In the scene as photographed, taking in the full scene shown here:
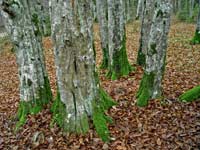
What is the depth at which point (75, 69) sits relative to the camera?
5180 mm

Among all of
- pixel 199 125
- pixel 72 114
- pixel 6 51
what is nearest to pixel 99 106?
pixel 72 114

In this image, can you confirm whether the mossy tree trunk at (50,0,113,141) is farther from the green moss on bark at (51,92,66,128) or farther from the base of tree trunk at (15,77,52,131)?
the base of tree trunk at (15,77,52,131)

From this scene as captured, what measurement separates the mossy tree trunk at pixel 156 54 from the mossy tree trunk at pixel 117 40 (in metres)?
2.76

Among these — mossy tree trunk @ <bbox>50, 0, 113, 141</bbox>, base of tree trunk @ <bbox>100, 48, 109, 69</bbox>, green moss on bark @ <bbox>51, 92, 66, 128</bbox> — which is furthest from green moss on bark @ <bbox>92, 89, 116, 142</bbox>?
base of tree trunk @ <bbox>100, 48, 109, 69</bbox>

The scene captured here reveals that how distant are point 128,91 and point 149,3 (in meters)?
3.71

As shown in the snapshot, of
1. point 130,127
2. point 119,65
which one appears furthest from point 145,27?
point 130,127

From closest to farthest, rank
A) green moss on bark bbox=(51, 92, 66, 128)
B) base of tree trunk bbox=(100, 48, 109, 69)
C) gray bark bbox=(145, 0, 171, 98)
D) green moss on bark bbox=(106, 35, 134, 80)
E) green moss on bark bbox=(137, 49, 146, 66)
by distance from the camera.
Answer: green moss on bark bbox=(51, 92, 66, 128)
gray bark bbox=(145, 0, 171, 98)
green moss on bark bbox=(106, 35, 134, 80)
green moss on bark bbox=(137, 49, 146, 66)
base of tree trunk bbox=(100, 48, 109, 69)

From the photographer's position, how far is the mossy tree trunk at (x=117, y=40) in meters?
8.74

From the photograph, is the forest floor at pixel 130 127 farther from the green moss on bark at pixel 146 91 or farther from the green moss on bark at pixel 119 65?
the green moss on bark at pixel 119 65

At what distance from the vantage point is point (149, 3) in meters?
9.68

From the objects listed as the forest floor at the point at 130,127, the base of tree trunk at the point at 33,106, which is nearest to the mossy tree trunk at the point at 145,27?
the forest floor at the point at 130,127

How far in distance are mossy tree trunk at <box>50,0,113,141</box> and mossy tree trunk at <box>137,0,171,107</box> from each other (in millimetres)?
1324

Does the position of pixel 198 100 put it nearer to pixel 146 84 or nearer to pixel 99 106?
pixel 146 84

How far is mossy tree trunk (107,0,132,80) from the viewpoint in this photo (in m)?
8.74
